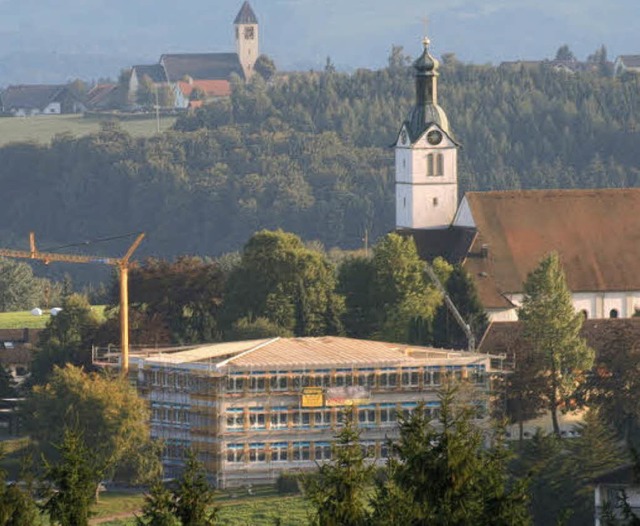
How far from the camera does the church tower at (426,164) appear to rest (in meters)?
104

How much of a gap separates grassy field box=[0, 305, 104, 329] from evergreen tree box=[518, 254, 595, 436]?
27.3 m

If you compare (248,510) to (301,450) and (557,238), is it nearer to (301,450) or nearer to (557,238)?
(301,450)

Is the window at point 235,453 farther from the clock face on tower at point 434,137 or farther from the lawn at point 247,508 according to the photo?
the clock face on tower at point 434,137

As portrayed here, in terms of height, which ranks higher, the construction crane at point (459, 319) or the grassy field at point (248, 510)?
the construction crane at point (459, 319)

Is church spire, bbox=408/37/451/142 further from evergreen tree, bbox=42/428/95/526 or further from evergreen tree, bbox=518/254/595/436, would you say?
evergreen tree, bbox=42/428/95/526

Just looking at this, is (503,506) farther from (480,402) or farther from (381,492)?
(480,402)

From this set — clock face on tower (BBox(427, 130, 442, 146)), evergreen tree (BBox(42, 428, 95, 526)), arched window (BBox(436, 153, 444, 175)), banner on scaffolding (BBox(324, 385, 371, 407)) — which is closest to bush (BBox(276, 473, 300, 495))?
banner on scaffolding (BBox(324, 385, 371, 407))

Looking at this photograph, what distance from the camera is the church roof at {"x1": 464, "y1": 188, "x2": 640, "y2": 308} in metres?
97.6

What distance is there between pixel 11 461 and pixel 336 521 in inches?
1558

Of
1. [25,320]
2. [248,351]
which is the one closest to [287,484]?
[248,351]

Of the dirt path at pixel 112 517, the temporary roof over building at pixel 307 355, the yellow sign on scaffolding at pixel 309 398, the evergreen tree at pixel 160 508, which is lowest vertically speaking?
the dirt path at pixel 112 517

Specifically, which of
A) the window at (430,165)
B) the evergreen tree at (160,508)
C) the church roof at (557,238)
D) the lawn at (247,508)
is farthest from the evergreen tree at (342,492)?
the window at (430,165)

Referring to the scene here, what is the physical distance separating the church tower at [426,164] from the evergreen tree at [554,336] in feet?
51.3

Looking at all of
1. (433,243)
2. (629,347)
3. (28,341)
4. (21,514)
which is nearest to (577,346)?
(629,347)
